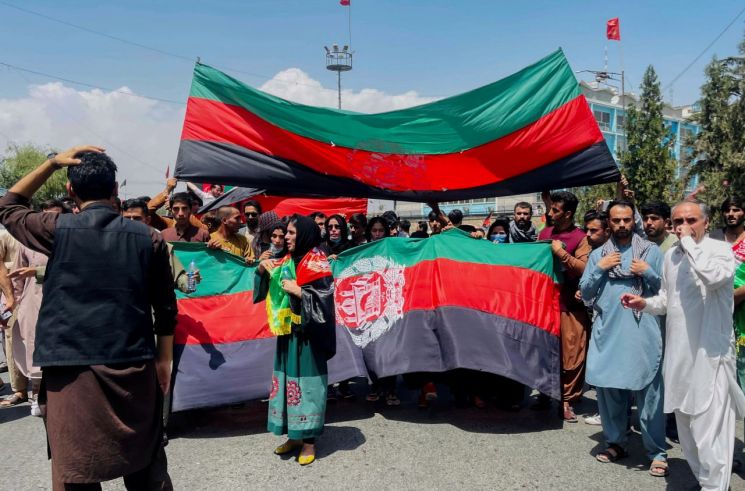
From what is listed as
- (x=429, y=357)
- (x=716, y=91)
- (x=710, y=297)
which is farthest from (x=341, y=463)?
(x=716, y=91)

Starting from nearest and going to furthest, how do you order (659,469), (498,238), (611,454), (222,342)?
1. (659,469)
2. (611,454)
3. (222,342)
4. (498,238)

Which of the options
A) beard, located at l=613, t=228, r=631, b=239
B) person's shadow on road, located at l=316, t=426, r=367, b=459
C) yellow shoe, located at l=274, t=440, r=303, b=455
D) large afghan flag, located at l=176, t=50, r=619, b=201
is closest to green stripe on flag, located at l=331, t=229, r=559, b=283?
large afghan flag, located at l=176, t=50, r=619, b=201

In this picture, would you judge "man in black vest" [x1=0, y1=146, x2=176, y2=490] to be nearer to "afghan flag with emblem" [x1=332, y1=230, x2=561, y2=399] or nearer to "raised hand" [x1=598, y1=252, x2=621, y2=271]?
"afghan flag with emblem" [x1=332, y1=230, x2=561, y2=399]

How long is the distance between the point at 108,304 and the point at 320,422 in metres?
2.05

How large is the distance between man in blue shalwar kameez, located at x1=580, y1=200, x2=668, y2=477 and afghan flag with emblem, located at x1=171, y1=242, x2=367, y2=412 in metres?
1.98

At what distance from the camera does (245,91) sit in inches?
195

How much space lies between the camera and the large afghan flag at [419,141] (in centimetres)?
486

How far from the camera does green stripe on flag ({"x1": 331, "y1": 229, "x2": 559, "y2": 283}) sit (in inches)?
191

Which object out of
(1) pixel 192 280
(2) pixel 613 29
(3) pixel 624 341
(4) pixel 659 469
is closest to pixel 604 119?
(2) pixel 613 29

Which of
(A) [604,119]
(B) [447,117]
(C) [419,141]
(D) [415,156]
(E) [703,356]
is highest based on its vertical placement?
(A) [604,119]

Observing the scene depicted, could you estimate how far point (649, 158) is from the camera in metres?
23.8

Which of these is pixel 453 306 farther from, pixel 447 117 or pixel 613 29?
pixel 613 29

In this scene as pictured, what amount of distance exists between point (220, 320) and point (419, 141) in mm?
2492

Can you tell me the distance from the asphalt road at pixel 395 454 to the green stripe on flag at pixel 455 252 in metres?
1.25
